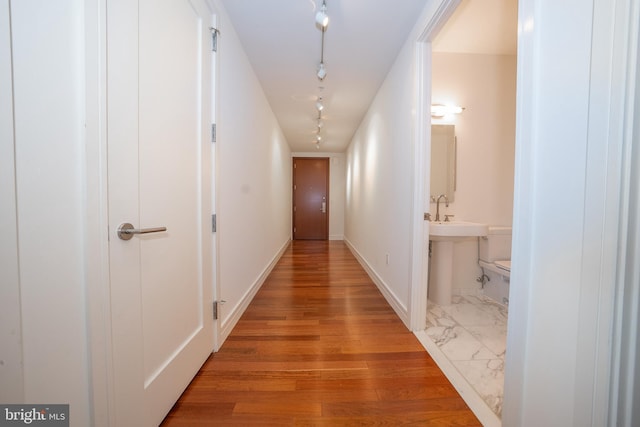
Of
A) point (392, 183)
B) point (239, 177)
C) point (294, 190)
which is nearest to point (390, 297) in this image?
point (392, 183)

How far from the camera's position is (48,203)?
64 centimetres

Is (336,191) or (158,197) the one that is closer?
(158,197)

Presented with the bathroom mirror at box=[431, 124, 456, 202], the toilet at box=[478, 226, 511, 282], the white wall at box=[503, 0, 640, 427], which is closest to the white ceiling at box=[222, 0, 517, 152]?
the bathroom mirror at box=[431, 124, 456, 202]

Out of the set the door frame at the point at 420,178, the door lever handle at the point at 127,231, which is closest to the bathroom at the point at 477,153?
the door frame at the point at 420,178

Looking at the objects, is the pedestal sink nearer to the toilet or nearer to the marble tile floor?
the marble tile floor

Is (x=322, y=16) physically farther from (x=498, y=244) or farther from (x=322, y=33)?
(x=498, y=244)

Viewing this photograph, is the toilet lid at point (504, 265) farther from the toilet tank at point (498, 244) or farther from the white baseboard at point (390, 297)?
the white baseboard at point (390, 297)

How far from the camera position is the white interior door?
81cm

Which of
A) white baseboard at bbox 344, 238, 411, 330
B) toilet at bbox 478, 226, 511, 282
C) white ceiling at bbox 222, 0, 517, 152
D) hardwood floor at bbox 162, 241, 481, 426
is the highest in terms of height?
white ceiling at bbox 222, 0, 517, 152

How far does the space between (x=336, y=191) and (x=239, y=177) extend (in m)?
4.58

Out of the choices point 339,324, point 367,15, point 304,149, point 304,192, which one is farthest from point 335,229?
point 367,15

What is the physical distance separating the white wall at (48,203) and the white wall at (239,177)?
2.81 ft

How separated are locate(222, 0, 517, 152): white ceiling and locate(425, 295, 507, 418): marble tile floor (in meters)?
2.49

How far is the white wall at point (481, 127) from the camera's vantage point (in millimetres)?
2412
